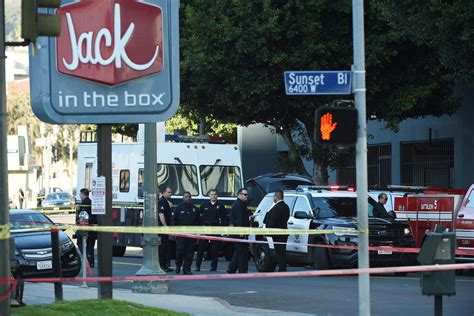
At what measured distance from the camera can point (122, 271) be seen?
77.4 feet

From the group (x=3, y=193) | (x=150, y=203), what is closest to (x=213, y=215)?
(x=150, y=203)

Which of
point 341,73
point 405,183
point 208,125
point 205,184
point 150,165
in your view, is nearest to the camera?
point 341,73

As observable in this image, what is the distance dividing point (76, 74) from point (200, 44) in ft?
59.7

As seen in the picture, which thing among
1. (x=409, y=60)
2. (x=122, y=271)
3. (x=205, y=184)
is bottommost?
(x=122, y=271)

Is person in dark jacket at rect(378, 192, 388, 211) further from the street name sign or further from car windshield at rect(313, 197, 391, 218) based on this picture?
the street name sign

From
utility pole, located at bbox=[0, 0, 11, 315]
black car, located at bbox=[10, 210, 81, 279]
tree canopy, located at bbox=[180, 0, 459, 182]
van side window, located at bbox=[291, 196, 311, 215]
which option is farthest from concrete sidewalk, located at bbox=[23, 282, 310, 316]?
tree canopy, located at bbox=[180, 0, 459, 182]

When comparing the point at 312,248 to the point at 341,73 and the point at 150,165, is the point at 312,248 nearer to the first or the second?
the point at 150,165

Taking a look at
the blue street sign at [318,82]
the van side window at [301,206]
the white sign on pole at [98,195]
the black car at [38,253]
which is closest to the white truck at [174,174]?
the van side window at [301,206]

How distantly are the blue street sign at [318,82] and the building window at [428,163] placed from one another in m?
24.7

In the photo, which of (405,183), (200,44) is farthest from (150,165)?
(405,183)

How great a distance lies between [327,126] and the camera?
11.4 metres

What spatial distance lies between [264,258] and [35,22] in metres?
15.1

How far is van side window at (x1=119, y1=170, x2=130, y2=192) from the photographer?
1097 inches

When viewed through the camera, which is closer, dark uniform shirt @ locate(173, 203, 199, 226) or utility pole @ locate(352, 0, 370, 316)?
utility pole @ locate(352, 0, 370, 316)
